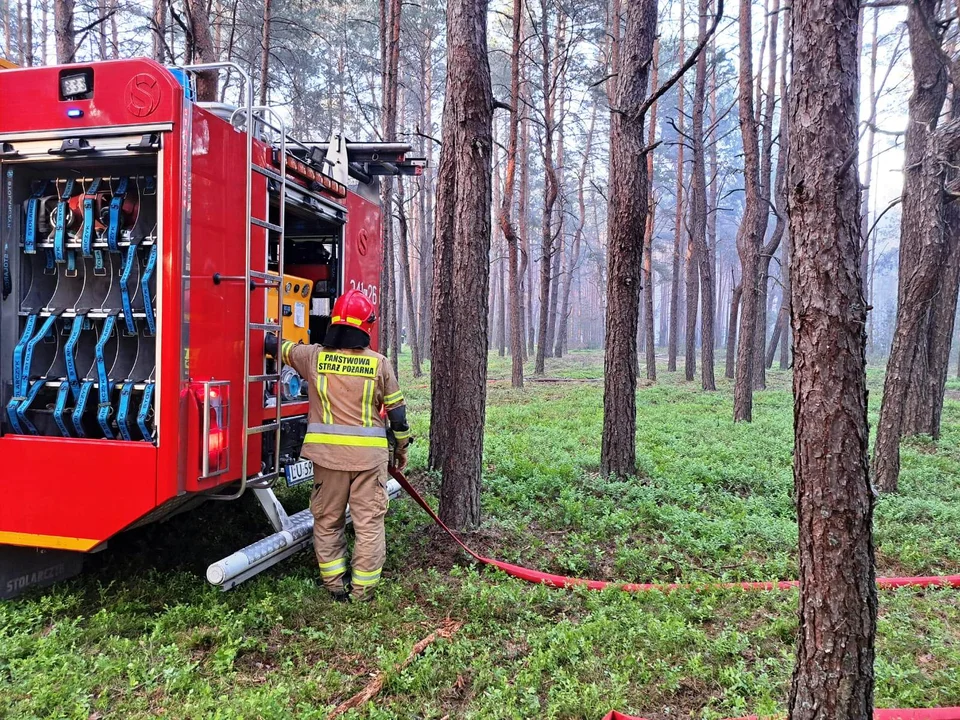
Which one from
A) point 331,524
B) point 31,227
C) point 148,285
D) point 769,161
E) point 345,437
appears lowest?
point 331,524

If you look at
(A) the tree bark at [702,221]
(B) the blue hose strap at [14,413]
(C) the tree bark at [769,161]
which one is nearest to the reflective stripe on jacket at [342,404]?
(B) the blue hose strap at [14,413]

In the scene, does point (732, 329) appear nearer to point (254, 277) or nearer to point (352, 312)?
point (352, 312)

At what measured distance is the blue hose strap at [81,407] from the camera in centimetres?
370

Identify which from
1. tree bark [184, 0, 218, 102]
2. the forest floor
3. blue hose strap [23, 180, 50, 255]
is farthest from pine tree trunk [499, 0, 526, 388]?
blue hose strap [23, 180, 50, 255]

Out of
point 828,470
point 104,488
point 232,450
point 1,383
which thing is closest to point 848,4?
point 828,470

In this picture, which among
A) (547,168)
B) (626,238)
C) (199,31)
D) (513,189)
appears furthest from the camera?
(513,189)

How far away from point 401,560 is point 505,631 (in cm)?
132

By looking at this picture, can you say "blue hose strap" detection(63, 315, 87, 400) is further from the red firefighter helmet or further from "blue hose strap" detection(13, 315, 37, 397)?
the red firefighter helmet

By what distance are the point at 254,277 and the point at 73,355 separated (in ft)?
3.71

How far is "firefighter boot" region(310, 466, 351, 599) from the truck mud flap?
1643 mm

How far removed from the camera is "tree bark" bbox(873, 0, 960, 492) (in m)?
6.68

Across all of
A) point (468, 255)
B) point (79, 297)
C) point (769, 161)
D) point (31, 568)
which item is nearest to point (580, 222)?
point (769, 161)

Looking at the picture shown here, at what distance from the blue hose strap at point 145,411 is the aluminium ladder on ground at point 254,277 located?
0.52 metres

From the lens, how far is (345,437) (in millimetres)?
4363
